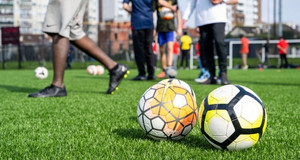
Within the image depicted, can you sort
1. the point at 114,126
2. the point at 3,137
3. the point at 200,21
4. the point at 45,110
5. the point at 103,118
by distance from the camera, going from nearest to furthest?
the point at 3,137, the point at 114,126, the point at 103,118, the point at 45,110, the point at 200,21

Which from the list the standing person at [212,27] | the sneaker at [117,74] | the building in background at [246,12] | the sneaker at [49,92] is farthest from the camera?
the building in background at [246,12]

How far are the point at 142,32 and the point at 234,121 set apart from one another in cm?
557

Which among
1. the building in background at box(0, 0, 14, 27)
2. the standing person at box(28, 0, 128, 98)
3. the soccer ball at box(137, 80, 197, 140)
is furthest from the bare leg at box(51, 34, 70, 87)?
the building in background at box(0, 0, 14, 27)

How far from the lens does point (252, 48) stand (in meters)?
26.2

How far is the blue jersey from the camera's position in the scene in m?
7.16

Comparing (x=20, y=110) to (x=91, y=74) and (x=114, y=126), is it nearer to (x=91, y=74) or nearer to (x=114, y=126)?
(x=114, y=126)

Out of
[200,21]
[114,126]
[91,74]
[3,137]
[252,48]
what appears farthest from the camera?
[252,48]

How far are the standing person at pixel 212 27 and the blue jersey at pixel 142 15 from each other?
1008mm

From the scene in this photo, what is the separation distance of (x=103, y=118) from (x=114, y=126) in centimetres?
38

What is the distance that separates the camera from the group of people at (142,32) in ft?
13.6

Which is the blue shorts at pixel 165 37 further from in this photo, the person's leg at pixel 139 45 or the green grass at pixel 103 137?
the green grass at pixel 103 137

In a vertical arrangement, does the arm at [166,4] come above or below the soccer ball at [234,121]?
above

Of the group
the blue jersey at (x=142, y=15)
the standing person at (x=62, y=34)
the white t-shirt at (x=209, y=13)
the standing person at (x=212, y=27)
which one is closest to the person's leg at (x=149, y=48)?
the blue jersey at (x=142, y=15)

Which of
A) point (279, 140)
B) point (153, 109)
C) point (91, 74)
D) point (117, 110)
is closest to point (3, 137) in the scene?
point (153, 109)
